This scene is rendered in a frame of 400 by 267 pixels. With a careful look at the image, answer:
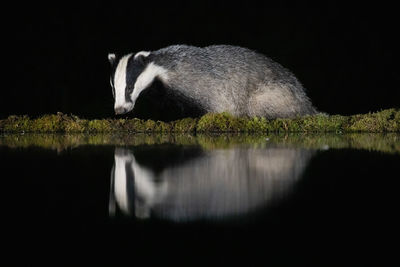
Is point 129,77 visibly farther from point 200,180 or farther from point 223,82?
point 200,180

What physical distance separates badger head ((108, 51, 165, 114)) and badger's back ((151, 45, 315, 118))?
24 cm

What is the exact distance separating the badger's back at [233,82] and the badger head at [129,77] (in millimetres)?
235

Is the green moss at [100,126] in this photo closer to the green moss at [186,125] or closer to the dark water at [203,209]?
the green moss at [186,125]

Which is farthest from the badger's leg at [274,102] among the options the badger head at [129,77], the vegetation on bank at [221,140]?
the badger head at [129,77]

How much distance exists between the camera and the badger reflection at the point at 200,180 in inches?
74.4

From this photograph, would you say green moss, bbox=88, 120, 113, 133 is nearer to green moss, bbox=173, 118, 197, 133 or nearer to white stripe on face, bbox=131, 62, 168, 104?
white stripe on face, bbox=131, 62, 168, 104

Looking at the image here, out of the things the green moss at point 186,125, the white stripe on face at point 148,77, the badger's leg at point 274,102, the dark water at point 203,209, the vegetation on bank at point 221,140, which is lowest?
the dark water at point 203,209

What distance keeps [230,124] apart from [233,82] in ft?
1.62

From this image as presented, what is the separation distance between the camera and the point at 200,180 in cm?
242

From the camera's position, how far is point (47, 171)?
2771 mm

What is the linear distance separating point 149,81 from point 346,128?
1979mm

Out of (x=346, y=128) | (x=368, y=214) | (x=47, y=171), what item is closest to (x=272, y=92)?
(x=346, y=128)

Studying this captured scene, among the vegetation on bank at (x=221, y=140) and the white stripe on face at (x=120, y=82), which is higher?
the white stripe on face at (x=120, y=82)

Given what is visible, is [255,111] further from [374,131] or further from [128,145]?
[128,145]
